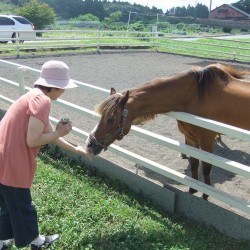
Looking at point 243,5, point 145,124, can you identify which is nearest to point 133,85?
point 145,124

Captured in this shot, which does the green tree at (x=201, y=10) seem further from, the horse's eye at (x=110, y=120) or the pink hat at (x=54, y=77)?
the pink hat at (x=54, y=77)

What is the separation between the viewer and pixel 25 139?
2.56 m

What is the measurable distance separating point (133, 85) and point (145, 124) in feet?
11.6

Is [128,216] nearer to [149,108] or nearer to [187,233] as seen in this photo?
[187,233]

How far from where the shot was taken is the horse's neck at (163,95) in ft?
10.9

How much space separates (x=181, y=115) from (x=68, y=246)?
1.50 metres

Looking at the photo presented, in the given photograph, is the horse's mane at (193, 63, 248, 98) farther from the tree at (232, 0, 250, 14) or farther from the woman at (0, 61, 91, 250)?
the tree at (232, 0, 250, 14)

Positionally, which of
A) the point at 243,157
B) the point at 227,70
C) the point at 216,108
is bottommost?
the point at 243,157

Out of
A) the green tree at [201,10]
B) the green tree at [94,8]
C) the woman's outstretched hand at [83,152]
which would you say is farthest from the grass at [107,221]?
the green tree at [201,10]

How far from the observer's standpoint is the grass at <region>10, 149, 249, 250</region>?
3066 millimetres

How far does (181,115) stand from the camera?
3357 mm

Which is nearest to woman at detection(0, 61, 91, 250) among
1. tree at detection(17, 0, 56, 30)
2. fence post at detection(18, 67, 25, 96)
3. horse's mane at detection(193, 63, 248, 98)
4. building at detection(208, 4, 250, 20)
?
horse's mane at detection(193, 63, 248, 98)

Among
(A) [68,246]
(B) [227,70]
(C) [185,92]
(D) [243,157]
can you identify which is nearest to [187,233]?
(A) [68,246]

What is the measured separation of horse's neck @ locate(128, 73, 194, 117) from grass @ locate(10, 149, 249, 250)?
0.99m
